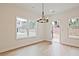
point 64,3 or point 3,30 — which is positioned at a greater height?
point 64,3

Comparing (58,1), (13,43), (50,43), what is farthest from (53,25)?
(13,43)

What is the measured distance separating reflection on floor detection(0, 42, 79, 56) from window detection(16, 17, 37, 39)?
0.27 metres

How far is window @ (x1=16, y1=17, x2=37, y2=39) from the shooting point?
2.37 metres

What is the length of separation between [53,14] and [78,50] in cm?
89

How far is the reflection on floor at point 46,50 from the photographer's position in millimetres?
2256

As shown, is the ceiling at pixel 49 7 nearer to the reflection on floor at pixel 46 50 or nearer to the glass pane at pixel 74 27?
the glass pane at pixel 74 27

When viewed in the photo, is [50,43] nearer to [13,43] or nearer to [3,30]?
[13,43]

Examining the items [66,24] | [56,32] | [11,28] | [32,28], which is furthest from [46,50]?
[11,28]

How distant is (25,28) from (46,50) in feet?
2.13

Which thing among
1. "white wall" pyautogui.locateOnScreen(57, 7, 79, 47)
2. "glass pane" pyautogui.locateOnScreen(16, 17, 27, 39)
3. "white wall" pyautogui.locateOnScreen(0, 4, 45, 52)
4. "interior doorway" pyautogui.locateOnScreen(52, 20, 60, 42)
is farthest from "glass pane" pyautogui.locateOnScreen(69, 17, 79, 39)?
"glass pane" pyautogui.locateOnScreen(16, 17, 27, 39)

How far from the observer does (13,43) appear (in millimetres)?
2344

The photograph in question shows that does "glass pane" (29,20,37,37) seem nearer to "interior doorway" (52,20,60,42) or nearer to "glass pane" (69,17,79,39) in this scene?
"interior doorway" (52,20,60,42)

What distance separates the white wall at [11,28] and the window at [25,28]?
2.9 inches

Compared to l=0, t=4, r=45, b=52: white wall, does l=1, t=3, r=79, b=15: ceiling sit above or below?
above
